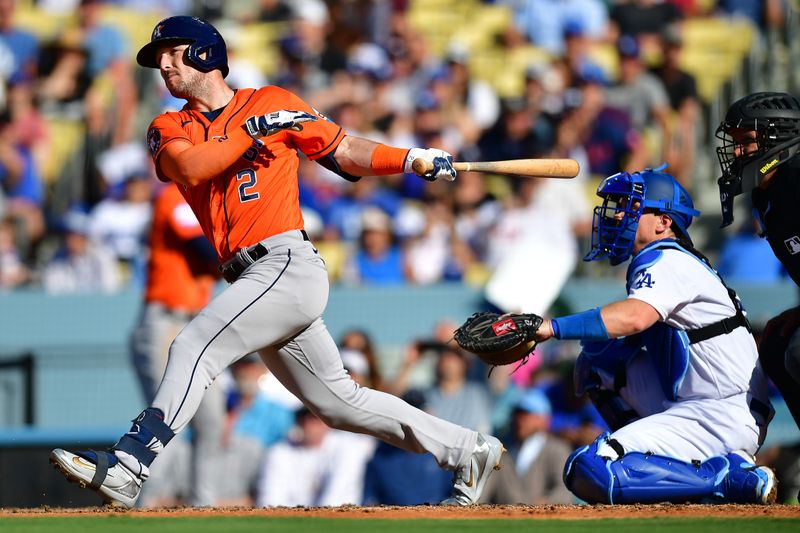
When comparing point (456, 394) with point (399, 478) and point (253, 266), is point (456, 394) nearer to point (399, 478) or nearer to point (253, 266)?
point (399, 478)

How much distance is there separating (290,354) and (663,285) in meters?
1.58

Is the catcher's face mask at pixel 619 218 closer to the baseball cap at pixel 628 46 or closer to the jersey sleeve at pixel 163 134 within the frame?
the jersey sleeve at pixel 163 134

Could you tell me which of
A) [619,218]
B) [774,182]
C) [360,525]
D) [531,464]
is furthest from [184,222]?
[774,182]

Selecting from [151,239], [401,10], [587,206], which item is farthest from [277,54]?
[151,239]

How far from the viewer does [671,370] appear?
221 inches

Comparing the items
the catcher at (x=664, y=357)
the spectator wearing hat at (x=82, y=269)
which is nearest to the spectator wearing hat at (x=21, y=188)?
the spectator wearing hat at (x=82, y=269)

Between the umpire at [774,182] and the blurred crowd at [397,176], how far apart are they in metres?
2.94

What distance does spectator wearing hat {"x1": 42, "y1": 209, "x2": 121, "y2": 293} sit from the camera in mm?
10805

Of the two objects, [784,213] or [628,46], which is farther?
[628,46]

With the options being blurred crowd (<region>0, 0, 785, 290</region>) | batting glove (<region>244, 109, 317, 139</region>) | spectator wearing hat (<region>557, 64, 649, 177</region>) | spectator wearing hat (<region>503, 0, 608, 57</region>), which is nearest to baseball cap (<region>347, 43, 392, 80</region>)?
blurred crowd (<region>0, 0, 785, 290</region>)

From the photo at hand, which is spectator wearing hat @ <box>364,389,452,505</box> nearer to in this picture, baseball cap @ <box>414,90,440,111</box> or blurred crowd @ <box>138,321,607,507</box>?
blurred crowd @ <box>138,321,607,507</box>

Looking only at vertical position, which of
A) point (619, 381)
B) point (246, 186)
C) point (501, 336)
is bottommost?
point (619, 381)

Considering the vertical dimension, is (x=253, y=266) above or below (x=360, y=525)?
above

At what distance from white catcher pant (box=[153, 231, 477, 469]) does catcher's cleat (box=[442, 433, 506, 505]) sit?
49 mm
